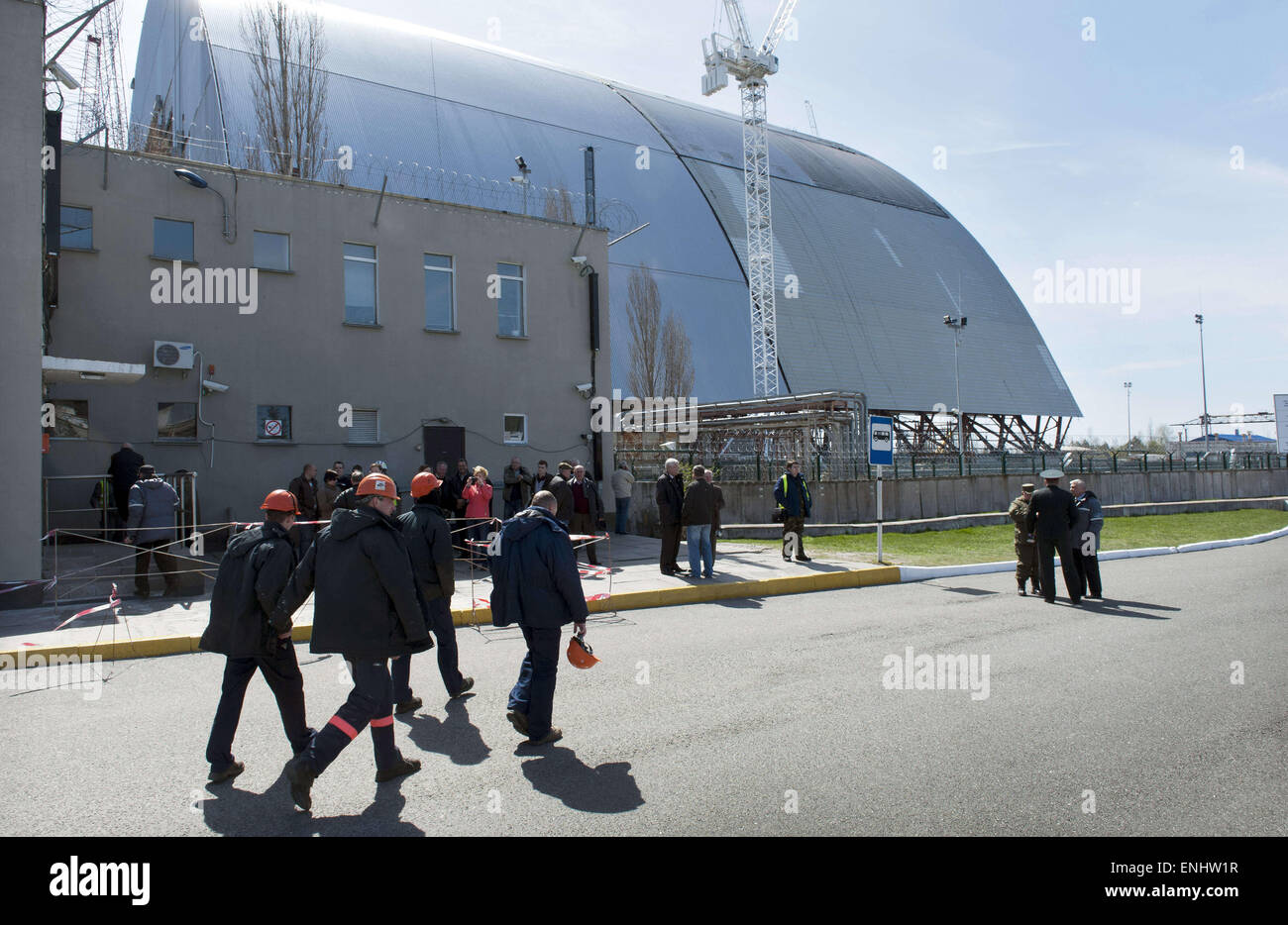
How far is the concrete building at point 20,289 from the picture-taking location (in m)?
11.2

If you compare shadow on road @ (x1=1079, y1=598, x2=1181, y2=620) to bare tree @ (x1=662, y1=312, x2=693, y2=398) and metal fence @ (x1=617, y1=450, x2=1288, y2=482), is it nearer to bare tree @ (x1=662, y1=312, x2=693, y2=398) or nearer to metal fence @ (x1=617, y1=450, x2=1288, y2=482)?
metal fence @ (x1=617, y1=450, x2=1288, y2=482)

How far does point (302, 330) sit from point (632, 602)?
10.4 meters

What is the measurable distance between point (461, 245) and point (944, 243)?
4231cm

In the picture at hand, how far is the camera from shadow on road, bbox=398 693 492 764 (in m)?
5.52

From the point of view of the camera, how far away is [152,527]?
11.5 metres

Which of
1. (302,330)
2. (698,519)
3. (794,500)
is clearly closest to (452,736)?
(698,519)

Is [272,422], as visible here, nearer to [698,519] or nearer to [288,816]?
[698,519]

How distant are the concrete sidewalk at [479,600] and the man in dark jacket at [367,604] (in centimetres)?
390

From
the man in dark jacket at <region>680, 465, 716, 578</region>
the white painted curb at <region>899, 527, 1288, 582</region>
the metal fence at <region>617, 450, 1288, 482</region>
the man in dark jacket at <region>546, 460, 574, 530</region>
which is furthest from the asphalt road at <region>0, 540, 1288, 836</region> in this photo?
the metal fence at <region>617, 450, 1288, 482</region>

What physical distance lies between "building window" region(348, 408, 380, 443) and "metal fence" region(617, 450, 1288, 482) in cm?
649

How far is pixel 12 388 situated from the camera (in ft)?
37.2

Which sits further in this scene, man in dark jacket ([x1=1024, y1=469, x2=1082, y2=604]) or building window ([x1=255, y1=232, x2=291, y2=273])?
building window ([x1=255, y1=232, x2=291, y2=273])

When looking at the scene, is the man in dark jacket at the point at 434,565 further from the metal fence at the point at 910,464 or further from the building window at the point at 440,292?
the metal fence at the point at 910,464
